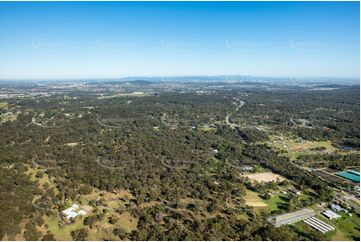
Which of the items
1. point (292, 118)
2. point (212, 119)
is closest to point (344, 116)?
point (292, 118)

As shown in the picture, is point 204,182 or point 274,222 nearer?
point 274,222

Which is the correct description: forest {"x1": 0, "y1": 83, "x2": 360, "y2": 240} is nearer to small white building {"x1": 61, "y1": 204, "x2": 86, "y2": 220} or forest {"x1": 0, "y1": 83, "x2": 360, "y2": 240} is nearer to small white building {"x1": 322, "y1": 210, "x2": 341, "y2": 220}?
small white building {"x1": 61, "y1": 204, "x2": 86, "y2": 220}

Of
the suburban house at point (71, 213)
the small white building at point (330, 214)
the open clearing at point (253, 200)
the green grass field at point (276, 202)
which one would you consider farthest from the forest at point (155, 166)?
the small white building at point (330, 214)

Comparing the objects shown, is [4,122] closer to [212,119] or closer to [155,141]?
[155,141]

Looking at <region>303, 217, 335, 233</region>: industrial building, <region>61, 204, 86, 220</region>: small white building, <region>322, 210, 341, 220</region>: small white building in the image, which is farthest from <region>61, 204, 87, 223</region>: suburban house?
<region>322, 210, 341, 220</region>: small white building

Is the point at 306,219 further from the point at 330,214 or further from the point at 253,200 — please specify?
the point at 253,200

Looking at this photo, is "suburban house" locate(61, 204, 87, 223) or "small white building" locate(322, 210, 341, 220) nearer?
"suburban house" locate(61, 204, 87, 223)

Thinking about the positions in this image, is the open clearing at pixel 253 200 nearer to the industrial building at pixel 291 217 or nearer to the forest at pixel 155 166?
the forest at pixel 155 166

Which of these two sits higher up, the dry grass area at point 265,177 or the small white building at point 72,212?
the small white building at point 72,212
